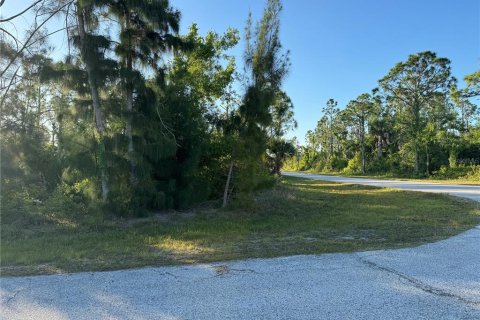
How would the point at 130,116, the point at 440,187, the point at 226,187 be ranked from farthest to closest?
the point at 440,187
the point at 226,187
the point at 130,116

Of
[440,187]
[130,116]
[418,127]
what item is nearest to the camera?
[130,116]

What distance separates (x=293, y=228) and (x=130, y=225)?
13.1 feet

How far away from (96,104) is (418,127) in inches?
1264

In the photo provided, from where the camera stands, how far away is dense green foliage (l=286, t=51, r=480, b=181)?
30672 millimetres

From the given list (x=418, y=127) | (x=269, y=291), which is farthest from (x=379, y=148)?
(x=269, y=291)

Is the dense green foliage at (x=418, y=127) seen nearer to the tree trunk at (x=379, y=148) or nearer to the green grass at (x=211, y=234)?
the tree trunk at (x=379, y=148)

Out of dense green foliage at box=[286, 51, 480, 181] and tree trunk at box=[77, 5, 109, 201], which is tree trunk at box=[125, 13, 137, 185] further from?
dense green foliage at box=[286, 51, 480, 181]

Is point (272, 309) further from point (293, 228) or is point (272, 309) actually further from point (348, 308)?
point (293, 228)

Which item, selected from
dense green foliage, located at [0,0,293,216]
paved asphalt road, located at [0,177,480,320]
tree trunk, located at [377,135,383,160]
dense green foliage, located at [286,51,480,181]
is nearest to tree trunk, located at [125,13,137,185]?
dense green foliage, located at [0,0,293,216]

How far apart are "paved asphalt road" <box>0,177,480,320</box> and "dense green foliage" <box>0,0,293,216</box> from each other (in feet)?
16.0

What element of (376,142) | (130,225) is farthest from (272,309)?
(376,142)

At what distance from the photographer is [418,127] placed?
109 feet

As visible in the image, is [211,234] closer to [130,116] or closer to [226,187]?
[130,116]

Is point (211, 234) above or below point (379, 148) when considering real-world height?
below
